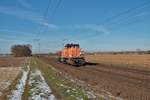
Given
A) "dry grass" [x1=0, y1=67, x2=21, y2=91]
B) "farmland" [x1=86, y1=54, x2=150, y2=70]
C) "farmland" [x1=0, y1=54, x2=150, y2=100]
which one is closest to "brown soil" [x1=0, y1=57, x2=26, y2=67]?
"farmland" [x1=86, y1=54, x2=150, y2=70]

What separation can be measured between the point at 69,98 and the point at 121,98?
226 centimetres

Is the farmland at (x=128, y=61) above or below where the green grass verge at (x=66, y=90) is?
above

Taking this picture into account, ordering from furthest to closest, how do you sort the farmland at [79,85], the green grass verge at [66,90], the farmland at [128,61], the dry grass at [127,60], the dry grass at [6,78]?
1. the dry grass at [127,60]
2. the farmland at [128,61]
3. the dry grass at [6,78]
4. the farmland at [79,85]
5. the green grass verge at [66,90]

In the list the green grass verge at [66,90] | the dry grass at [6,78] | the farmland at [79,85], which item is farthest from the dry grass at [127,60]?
the green grass verge at [66,90]

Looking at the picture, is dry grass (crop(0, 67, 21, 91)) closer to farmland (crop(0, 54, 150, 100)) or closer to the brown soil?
farmland (crop(0, 54, 150, 100))

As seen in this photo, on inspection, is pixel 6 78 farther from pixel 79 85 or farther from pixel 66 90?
pixel 66 90

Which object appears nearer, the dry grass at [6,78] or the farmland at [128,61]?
the dry grass at [6,78]

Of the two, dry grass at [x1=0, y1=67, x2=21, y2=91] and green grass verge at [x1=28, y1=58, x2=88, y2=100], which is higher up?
dry grass at [x1=0, y1=67, x2=21, y2=91]

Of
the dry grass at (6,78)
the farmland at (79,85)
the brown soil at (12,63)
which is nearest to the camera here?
the farmland at (79,85)

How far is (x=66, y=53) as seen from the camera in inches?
1961

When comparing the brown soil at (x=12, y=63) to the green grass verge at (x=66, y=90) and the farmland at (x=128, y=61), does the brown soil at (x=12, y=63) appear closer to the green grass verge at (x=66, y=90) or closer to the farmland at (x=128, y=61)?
the farmland at (x=128, y=61)

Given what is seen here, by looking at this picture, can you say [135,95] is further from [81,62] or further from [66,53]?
[66,53]

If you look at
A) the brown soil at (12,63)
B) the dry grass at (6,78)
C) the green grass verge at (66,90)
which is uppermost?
the brown soil at (12,63)

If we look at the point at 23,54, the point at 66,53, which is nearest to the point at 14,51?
the point at 23,54
